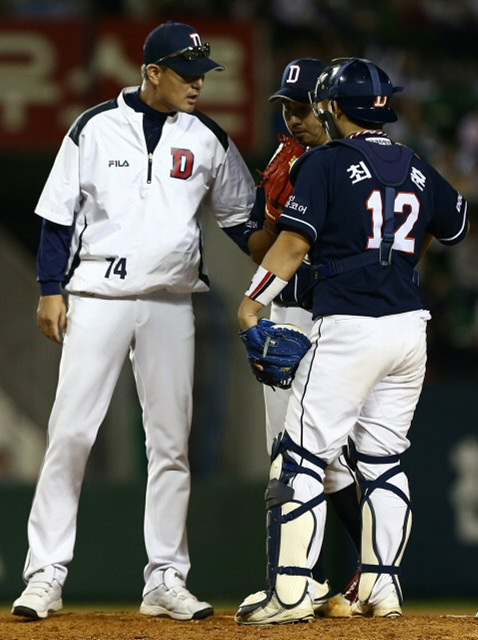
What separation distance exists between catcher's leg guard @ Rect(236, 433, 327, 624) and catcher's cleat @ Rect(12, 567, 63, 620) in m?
0.88

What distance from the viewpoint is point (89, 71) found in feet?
34.3

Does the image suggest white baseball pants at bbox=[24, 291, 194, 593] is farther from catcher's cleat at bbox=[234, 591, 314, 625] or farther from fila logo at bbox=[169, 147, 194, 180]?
catcher's cleat at bbox=[234, 591, 314, 625]

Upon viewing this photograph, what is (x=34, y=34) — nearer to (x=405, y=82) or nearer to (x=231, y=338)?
(x=231, y=338)

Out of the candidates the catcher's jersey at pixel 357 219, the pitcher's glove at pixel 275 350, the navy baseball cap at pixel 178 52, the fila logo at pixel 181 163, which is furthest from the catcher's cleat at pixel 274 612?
the navy baseball cap at pixel 178 52

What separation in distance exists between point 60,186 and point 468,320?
6.61 m

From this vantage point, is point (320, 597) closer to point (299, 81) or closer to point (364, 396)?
point (364, 396)

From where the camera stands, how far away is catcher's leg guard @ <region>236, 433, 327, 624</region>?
15.9 feet

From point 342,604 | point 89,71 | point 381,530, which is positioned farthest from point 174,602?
point 89,71

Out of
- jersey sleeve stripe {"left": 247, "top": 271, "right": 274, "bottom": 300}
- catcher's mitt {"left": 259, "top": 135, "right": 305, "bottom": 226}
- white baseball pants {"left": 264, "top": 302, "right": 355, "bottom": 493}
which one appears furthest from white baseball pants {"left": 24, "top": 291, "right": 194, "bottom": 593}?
jersey sleeve stripe {"left": 247, "top": 271, "right": 274, "bottom": 300}

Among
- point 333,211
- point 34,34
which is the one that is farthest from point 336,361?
point 34,34

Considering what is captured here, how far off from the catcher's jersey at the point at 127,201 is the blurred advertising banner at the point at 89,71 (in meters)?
4.97

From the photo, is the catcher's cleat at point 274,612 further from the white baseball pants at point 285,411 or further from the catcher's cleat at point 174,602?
the white baseball pants at point 285,411

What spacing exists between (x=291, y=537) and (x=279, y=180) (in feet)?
4.72

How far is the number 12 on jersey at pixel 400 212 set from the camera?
4879 mm
